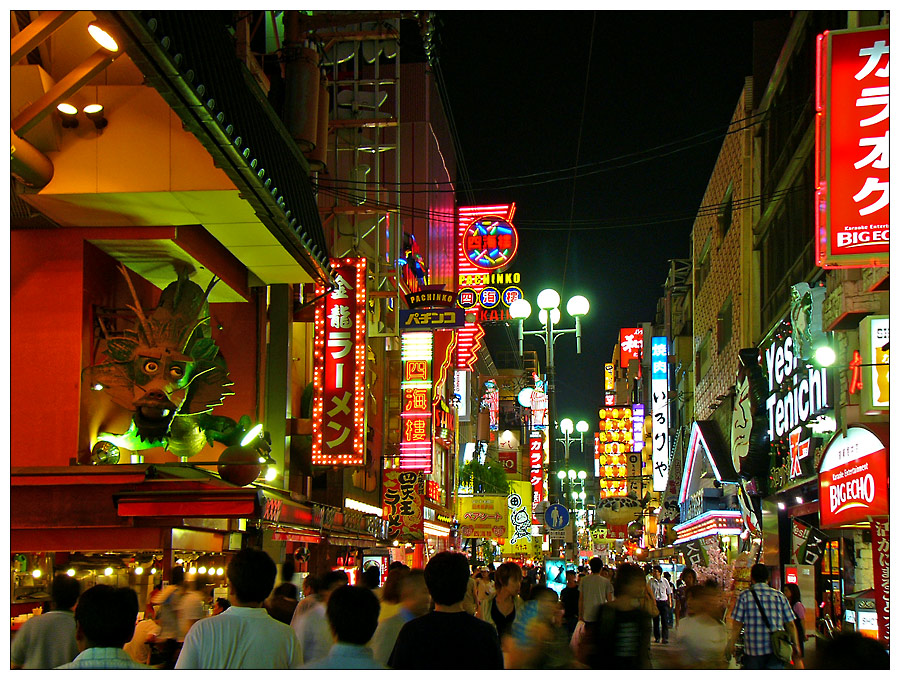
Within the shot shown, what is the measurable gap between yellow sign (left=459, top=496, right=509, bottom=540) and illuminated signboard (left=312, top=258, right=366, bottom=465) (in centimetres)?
1835

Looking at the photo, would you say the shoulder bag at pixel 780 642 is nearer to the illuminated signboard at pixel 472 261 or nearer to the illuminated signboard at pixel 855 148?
the illuminated signboard at pixel 855 148

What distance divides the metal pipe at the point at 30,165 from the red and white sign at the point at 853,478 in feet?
38.5

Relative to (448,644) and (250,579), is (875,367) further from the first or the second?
(250,579)

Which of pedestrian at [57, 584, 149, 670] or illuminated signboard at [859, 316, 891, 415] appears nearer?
pedestrian at [57, 584, 149, 670]

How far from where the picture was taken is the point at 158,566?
1684cm

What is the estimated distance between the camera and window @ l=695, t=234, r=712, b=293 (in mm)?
40625

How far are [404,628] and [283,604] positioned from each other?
4744 millimetres

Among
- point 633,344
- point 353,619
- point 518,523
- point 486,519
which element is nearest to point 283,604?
point 353,619

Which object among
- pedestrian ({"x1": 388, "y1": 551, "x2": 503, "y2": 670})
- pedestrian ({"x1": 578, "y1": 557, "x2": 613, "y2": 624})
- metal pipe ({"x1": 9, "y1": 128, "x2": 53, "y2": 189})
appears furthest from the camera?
metal pipe ({"x1": 9, "y1": 128, "x2": 53, "y2": 189})

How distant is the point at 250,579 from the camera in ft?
18.6

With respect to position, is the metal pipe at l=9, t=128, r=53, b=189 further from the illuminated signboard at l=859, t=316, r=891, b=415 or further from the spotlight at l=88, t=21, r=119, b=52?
the illuminated signboard at l=859, t=316, r=891, b=415

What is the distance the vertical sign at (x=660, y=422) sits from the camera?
51812 mm

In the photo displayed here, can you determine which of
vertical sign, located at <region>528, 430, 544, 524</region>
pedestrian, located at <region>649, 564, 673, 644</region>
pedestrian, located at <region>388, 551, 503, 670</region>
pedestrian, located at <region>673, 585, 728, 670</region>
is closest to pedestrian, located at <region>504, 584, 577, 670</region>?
pedestrian, located at <region>673, 585, 728, 670</region>
